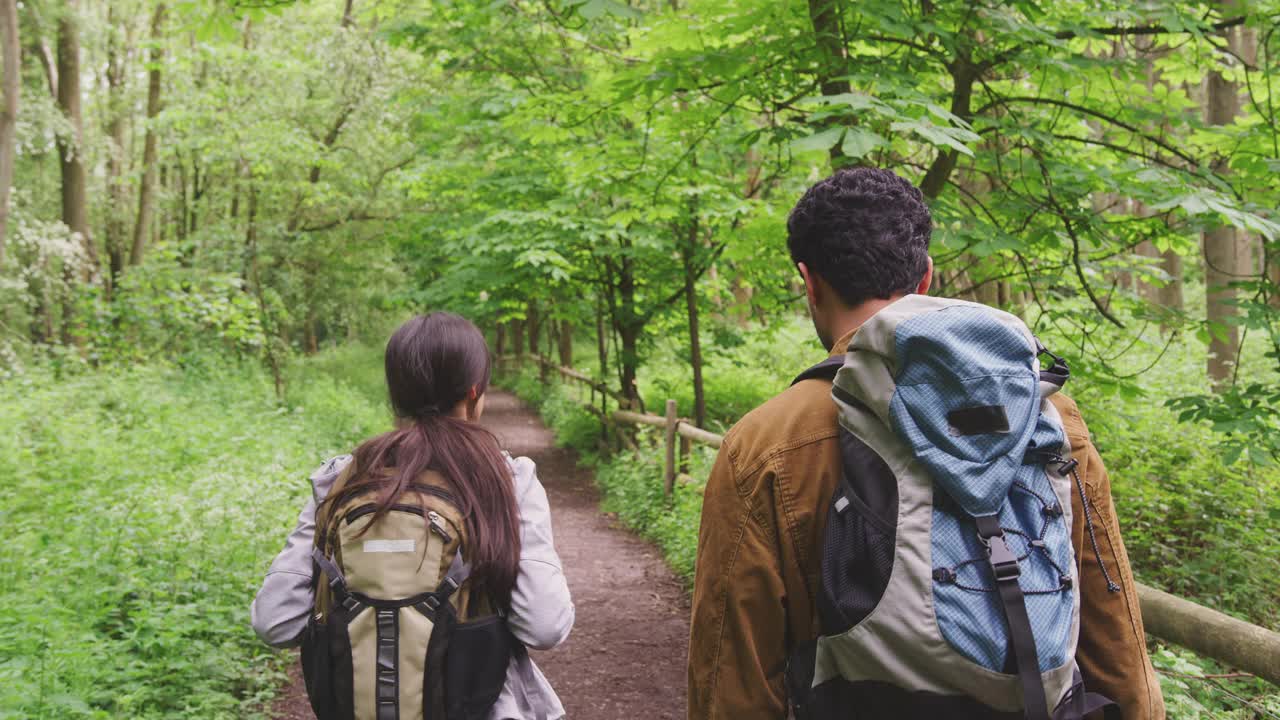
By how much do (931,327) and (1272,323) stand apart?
413 cm

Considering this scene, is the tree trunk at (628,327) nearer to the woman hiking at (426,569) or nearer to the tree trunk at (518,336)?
the woman hiking at (426,569)

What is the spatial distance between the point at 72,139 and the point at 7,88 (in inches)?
228

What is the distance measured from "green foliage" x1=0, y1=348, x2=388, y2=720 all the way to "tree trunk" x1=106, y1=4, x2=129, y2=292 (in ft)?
21.5

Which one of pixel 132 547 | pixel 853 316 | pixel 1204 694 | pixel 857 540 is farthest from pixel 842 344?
pixel 132 547

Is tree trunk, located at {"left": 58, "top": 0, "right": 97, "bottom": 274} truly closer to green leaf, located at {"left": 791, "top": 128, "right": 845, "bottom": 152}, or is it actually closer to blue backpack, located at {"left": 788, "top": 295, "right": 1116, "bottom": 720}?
green leaf, located at {"left": 791, "top": 128, "right": 845, "bottom": 152}

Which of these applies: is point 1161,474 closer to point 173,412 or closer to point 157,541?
point 157,541

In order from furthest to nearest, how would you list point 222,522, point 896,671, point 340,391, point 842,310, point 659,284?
point 340,391 → point 659,284 → point 222,522 → point 842,310 → point 896,671

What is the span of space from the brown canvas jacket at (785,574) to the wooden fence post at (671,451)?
24.0ft

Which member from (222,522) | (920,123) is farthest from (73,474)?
(920,123)

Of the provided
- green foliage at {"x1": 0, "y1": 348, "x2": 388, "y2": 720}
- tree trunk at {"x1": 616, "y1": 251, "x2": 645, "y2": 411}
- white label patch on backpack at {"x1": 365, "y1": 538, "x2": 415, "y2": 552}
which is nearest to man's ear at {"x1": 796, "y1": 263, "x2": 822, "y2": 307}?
white label patch on backpack at {"x1": 365, "y1": 538, "x2": 415, "y2": 552}

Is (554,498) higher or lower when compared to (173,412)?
lower

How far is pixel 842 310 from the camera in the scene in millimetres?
1521

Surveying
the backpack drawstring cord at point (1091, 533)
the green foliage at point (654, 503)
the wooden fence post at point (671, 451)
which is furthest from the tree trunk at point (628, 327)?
the backpack drawstring cord at point (1091, 533)

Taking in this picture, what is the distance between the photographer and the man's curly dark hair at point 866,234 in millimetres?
1466
